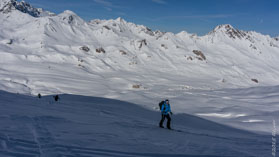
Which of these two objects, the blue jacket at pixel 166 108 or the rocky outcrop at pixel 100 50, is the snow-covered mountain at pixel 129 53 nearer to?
the rocky outcrop at pixel 100 50

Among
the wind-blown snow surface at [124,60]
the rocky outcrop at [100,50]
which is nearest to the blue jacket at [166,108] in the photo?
the wind-blown snow surface at [124,60]

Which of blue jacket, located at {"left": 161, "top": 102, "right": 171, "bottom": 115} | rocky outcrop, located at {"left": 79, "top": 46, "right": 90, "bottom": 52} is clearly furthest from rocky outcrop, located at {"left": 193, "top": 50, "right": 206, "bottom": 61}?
blue jacket, located at {"left": 161, "top": 102, "right": 171, "bottom": 115}

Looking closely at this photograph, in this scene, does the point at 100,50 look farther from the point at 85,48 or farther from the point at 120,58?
the point at 120,58

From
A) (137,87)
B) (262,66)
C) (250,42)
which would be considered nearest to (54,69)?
(137,87)

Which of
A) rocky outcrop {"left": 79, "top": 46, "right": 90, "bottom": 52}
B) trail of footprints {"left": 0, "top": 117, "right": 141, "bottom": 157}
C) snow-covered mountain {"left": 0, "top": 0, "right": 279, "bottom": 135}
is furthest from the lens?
rocky outcrop {"left": 79, "top": 46, "right": 90, "bottom": 52}

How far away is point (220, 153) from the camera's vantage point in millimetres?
7453

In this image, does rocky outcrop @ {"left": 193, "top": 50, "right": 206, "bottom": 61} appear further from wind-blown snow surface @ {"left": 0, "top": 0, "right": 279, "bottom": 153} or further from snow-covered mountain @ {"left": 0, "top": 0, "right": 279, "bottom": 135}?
wind-blown snow surface @ {"left": 0, "top": 0, "right": 279, "bottom": 153}

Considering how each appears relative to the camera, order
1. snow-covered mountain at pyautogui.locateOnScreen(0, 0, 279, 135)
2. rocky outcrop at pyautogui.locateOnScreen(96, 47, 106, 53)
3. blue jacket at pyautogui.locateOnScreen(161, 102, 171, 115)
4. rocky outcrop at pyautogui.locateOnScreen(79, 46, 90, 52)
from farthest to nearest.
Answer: rocky outcrop at pyautogui.locateOnScreen(96, 47, 106, 53)
rocky outcrop at pyautogui.locateOnScreen(79, 46, 90, 52)
snow-covered mountain at pyautogui.locateOnScreen(0, 0, 279, 135)
blue jacket at pyautogui.locateOnScreen(161, 102, 171, 115)

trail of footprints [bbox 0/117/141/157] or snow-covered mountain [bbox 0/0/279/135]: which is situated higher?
snow-covered mountain [bbox 0/0/279/135]

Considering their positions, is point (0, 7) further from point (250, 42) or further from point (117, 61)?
point (250, 42)

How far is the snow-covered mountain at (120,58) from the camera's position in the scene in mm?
47156

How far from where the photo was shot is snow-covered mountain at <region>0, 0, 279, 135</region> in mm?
47156

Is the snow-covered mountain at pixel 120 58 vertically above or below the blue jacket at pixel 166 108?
above

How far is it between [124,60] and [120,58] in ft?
6.64
